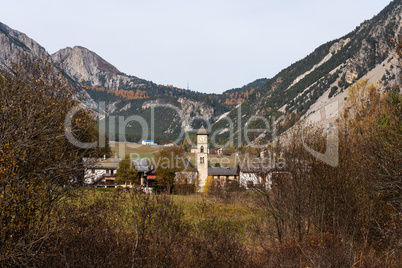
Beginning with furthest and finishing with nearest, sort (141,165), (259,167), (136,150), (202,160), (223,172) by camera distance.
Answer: (136,150)
(223,172)
(141,165)
(202,160)
(259,167)

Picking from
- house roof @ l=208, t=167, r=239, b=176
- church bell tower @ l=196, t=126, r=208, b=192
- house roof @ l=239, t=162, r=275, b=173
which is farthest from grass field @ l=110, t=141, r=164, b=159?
house roof @ l=239, t=162, r=275, b=173

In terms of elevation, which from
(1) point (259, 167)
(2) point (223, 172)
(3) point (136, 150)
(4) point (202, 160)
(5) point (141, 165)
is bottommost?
(2) point (223, 172)

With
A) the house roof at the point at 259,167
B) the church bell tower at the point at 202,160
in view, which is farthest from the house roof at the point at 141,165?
the house roof at the point at 259,167

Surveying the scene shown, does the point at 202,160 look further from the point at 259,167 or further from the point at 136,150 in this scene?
the point at 136,150

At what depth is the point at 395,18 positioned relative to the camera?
192000mm

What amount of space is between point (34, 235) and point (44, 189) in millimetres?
1237

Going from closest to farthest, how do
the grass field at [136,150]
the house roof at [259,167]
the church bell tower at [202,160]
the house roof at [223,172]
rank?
the house roof at [259,167] < the church bell tower at [202,160] < the house roof at [223,172] < the grass field at [136,150]

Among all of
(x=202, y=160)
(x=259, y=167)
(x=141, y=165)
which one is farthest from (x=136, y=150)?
(x=259, y=167)

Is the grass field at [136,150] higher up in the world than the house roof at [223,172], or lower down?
higher up

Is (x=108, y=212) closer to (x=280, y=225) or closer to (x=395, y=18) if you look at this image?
(x=280, y=225)

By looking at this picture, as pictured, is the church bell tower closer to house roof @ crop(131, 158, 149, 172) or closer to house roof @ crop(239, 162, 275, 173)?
house roof @ crop(131, 158, 149, 172)

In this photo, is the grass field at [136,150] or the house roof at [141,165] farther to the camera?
the grass field at [136,150]

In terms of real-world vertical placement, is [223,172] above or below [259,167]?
below

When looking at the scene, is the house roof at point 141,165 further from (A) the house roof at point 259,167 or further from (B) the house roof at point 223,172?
(A) the house roof at point 259,167
